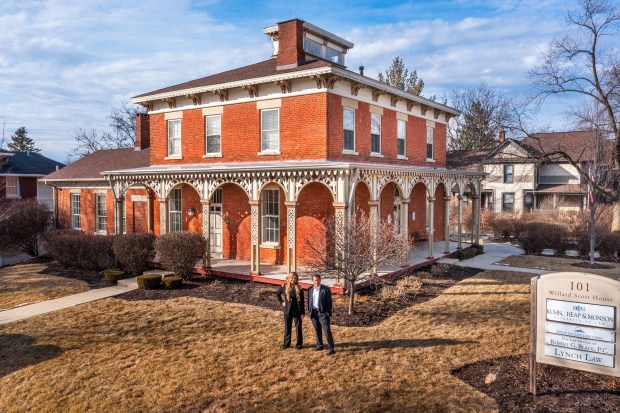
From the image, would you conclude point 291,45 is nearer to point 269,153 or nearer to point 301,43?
point 301,43

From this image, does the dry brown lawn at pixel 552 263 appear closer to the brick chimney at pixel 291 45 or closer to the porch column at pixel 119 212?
the brick chimney at pixel 291 45

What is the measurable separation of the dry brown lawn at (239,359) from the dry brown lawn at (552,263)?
249 inches

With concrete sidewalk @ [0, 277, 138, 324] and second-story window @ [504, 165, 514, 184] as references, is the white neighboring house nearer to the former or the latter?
second-story window @ [504, 165, 514, 184]

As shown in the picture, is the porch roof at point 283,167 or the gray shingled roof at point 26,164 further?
the gray shingled roof at point 26,164

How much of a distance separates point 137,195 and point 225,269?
9107 millimetres

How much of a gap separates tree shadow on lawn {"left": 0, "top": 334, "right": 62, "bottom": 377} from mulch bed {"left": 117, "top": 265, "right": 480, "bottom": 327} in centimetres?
371

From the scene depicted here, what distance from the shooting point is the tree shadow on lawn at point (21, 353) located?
30.3ft

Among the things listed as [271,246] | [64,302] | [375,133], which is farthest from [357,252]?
[64,302]

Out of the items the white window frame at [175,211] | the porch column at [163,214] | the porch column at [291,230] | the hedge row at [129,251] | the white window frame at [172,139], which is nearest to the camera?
the porch column at [291,230]

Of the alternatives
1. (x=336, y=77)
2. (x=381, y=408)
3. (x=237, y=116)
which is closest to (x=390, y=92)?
(x=336, y=77)

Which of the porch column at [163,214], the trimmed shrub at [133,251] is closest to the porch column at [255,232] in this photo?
the trimmed shrub at [133,251]

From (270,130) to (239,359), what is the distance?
10755mm

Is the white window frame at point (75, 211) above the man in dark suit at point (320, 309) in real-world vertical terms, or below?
above

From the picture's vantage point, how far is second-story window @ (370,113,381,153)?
18656mm
